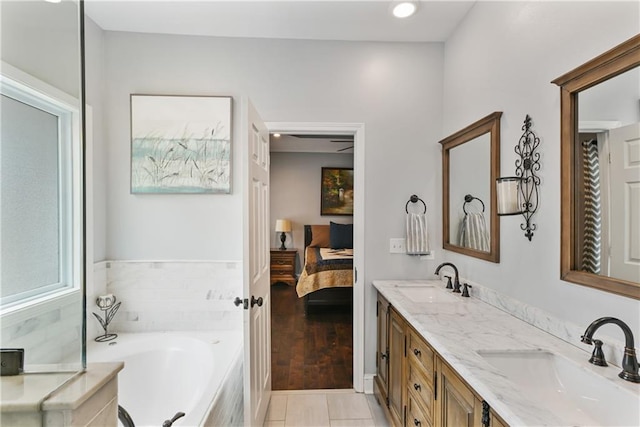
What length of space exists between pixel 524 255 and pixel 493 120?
794 millimetres

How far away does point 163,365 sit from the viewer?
82.7 inches

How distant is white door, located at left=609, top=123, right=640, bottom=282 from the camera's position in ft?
3.30

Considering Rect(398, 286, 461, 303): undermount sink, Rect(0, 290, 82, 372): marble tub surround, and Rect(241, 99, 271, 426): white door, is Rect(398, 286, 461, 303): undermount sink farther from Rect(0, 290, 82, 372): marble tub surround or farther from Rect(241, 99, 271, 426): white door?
Rect(0, 290, 82, 372): marble tub surround

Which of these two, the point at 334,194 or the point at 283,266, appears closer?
the point at 283,266

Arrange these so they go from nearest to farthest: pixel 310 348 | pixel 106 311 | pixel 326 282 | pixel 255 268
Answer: pixel 255 268, pixel 106 311, pixel 310 348, pixel 326 282

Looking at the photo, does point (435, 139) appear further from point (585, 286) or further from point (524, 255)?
point (585, 286)

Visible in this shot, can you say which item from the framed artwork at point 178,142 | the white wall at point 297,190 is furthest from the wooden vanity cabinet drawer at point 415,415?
the white wall at point 297,190

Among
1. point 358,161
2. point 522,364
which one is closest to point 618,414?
point 522,364

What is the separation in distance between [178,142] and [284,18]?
1184 millimetres

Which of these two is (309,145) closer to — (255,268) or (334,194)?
(334,194)

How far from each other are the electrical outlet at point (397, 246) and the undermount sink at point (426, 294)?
0.32 meters

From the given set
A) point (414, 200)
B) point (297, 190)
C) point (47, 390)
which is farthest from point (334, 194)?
point (47, 390)

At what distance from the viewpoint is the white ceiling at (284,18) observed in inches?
79.0

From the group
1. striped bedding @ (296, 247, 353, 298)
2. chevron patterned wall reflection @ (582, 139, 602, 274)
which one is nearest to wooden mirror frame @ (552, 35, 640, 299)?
chevron patterned wall reflection @ (582, 139, 602, 274)
